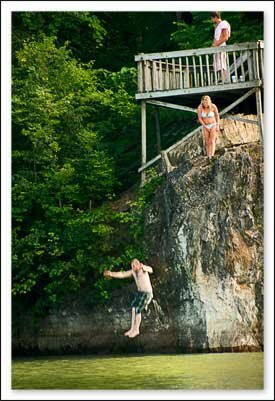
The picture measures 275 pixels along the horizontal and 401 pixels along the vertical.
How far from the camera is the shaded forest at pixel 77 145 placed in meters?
14.8

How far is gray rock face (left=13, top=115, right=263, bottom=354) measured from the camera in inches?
533

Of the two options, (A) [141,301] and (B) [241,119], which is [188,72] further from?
(A) [141,301]

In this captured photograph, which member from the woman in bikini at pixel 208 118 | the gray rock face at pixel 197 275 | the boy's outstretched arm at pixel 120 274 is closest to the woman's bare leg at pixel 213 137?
the woman in bikini at pixel 208 118

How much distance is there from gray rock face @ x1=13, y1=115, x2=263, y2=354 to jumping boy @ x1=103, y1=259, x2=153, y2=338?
0.08m

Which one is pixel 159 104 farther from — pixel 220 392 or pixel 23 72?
pixel 220 392

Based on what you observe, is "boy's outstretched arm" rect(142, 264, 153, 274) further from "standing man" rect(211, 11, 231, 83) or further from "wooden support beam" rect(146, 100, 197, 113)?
"standing man" rect(211, 11, 231, 83)

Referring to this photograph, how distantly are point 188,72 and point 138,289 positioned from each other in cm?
333

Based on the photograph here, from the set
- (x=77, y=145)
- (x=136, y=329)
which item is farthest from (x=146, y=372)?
(x=77, y=145)

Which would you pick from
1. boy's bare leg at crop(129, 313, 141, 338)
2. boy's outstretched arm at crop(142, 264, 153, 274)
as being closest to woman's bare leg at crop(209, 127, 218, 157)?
boy's outstretched arm at crop(142, 264, 153, 274)

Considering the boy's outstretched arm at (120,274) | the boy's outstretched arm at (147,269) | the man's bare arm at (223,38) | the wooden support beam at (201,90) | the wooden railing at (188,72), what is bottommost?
the boy's outstretched arm at (120,274)

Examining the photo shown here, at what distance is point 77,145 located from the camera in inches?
622

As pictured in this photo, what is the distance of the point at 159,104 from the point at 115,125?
1524 mm

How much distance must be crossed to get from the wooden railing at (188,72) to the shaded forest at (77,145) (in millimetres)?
1167

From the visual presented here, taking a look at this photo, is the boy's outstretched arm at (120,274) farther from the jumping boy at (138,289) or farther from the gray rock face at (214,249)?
the gray rock face at (214,249)
